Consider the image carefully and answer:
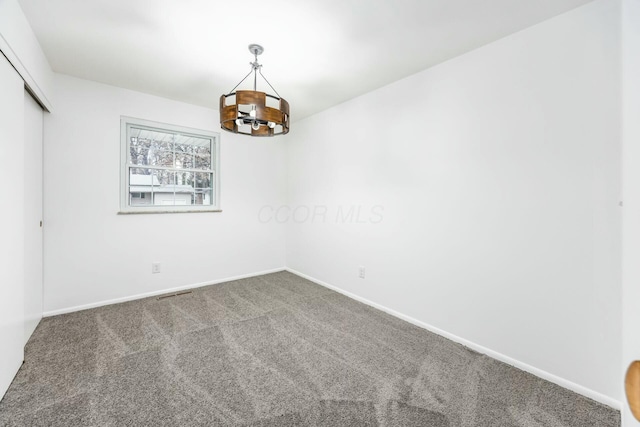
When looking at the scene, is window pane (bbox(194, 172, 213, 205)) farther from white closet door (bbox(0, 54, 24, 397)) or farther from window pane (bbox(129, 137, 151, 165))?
white closet door (bbox(0, 54, 24, 397))

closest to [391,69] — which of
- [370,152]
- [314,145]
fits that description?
[370,152]

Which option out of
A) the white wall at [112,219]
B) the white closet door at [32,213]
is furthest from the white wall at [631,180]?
the white closet door at [32,213]

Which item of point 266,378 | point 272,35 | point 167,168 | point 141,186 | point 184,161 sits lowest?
point 266,378

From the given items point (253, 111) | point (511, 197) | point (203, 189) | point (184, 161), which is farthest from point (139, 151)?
point (511, 197)

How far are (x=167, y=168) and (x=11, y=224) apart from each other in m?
1.90

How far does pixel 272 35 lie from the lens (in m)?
2.13

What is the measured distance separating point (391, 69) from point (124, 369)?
3367mm

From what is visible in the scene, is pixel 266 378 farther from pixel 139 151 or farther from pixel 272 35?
pixel 139 151

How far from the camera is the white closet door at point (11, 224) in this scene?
65.3 inches

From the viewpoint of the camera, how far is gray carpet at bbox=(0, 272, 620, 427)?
61.2 inches

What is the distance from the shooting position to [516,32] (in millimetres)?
2039

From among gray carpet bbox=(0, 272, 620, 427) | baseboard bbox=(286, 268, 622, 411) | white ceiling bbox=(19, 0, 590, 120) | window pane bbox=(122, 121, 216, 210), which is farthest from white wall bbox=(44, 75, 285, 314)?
baseboard bbox=(286, 268, 622, 411)

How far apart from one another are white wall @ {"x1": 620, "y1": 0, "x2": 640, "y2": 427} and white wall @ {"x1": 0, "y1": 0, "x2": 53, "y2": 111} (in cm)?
338

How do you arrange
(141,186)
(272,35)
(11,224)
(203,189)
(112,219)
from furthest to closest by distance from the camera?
1. (203,189)
2. (141,186)
3. (112,219)
4. (272,35)
5. (11,224)
